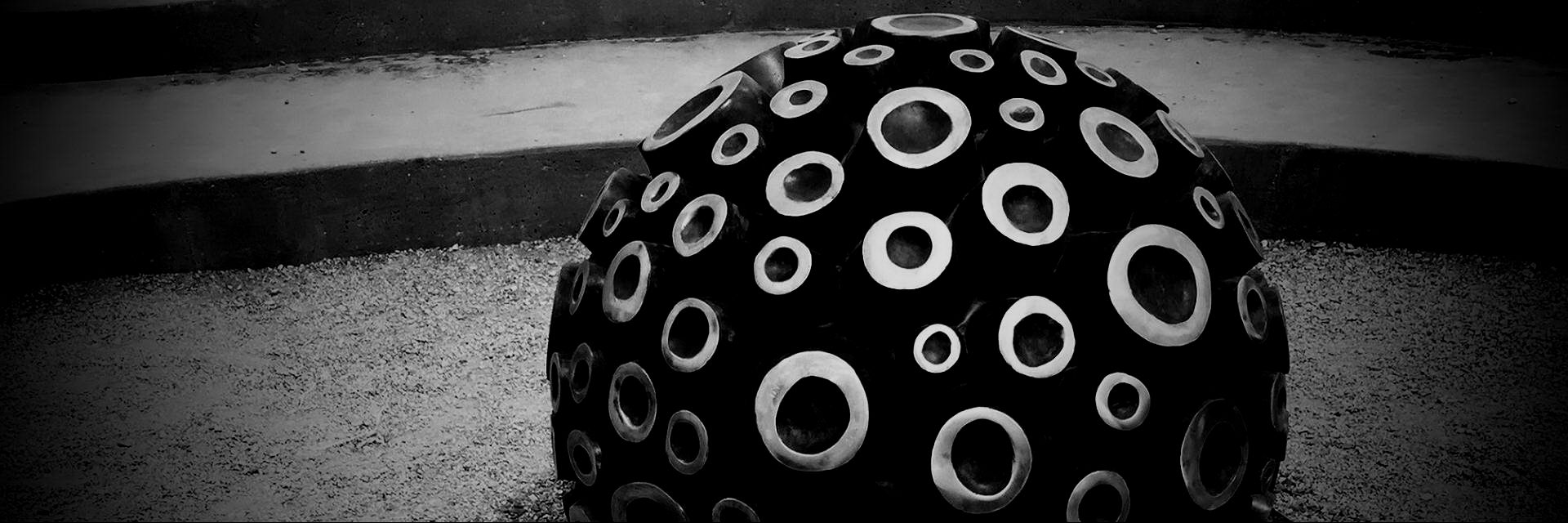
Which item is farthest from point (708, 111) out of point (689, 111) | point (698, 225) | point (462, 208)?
point (462, 208)

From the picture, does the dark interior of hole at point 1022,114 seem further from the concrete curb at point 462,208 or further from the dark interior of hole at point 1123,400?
the concrete curb at point 462,208

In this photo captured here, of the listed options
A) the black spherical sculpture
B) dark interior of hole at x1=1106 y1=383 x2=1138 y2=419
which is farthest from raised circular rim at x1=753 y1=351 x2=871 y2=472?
dark interior of hole at x1=1106 y1=383 x2=1138 y2=419

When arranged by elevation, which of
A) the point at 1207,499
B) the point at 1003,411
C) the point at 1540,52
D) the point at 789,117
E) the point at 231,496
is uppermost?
the point at 789,117

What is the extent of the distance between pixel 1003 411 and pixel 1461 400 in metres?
1.94

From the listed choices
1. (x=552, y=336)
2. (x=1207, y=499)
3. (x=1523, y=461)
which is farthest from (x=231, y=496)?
Result: (x=1523, y=461)

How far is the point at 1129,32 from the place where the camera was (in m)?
5.16

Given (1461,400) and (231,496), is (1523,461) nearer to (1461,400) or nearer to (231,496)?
(1461,400)

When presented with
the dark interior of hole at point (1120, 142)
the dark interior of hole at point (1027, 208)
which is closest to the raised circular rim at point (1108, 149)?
the dark interior of hole at point (1120, 142)

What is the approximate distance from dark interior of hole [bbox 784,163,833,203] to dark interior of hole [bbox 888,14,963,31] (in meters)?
0.31

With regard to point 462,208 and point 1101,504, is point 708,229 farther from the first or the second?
point 462,208

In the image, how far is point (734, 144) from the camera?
5.42 ft

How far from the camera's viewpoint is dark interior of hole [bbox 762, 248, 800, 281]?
1.53 metres

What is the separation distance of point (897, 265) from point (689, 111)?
1.62 feet

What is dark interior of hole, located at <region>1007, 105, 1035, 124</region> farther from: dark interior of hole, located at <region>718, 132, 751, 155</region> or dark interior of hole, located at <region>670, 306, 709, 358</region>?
dark interior of hole, located at <region>670, 306, 709, 358</region>
